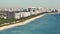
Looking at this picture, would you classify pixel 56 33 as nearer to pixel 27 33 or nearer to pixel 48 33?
pixel 48 33

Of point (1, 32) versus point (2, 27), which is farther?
point (2, 27)

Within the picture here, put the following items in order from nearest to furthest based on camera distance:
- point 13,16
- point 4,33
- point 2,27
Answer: point 4,33 < point 2,27 < point 13,16

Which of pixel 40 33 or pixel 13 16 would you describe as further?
pixel 13 16

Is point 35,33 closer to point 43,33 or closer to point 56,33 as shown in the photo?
point 43,33

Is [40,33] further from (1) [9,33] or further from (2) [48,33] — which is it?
(1) [9,33]

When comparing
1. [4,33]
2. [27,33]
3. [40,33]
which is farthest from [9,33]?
[40,33]

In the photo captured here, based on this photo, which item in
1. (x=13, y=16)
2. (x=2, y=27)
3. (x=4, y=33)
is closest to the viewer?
(x=4, y=33)

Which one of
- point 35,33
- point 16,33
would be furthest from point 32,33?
point 16,33
